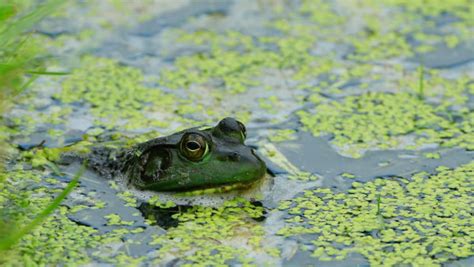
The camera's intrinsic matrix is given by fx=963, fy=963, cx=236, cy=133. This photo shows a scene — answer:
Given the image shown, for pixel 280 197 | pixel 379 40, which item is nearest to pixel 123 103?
pixel 280 197

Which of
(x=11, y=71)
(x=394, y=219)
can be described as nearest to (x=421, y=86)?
(x=394, y=219)

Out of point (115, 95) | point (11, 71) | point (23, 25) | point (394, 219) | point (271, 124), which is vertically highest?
point (23, 25)

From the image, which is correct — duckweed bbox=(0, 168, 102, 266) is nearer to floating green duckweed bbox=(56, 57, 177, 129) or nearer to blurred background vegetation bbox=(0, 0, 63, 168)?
blurred background vegetation bbox=(0, 0, 63, 168)

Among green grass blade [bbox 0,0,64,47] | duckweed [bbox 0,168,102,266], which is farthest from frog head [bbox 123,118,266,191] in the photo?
green grass blade [bbox 0,0,64,47]

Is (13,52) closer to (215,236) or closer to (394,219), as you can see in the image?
(215,236)

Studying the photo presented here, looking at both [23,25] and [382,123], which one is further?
[382,123]

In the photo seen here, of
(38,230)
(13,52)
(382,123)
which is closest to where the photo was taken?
(38,230)
